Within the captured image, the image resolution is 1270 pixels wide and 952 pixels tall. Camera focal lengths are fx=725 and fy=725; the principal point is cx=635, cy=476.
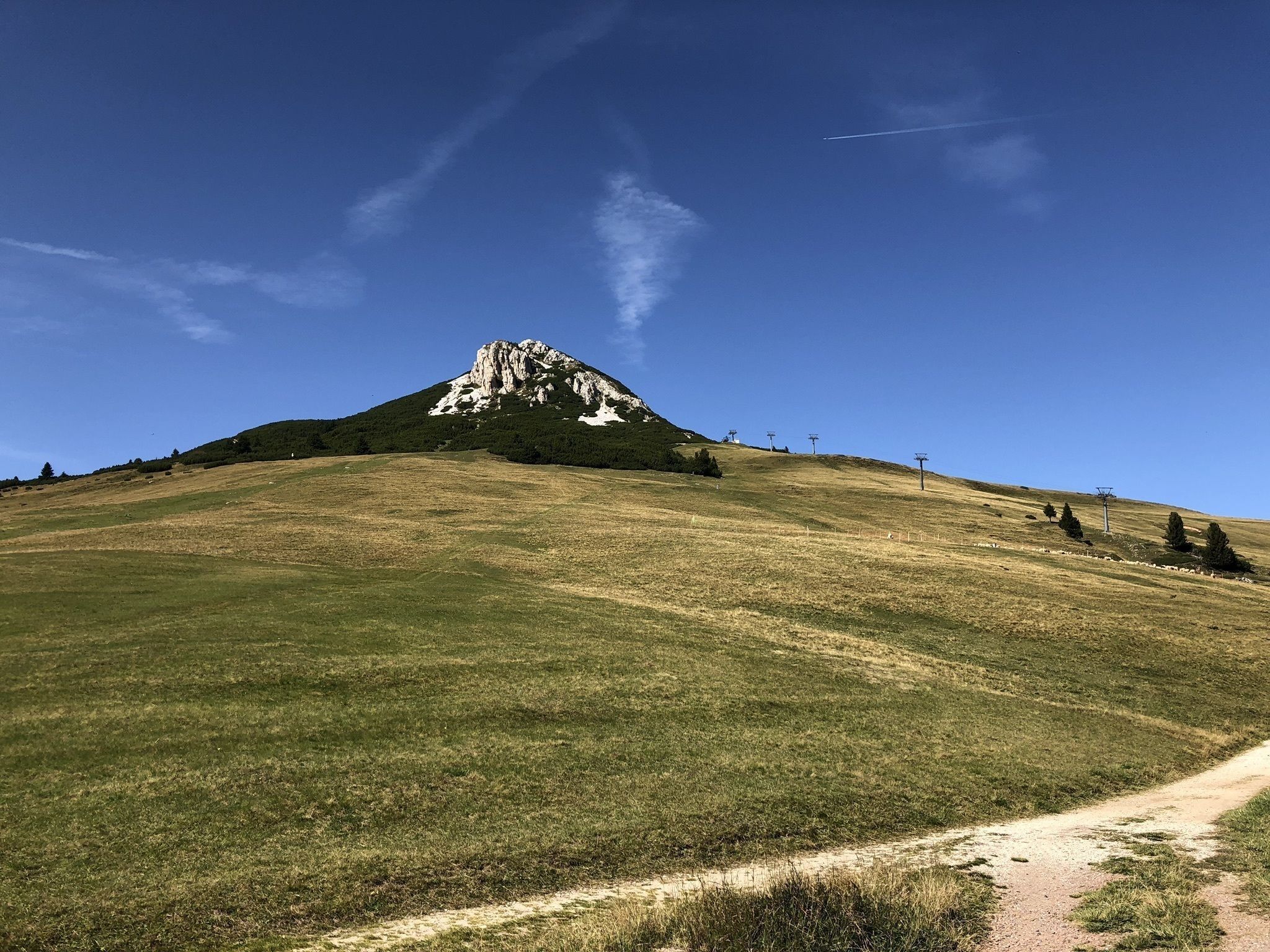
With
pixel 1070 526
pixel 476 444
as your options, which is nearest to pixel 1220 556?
pixel 1070 526

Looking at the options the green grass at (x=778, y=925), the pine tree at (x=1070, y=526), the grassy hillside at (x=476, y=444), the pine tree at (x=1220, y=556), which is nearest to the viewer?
the green grass at (x=778, y=925)

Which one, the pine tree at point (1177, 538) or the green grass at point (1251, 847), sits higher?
the pine tree at point (1177, 538)

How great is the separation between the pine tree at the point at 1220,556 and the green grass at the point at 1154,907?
8548 cm

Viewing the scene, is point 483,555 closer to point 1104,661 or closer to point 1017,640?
point 1017,640

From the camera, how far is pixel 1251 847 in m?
18.4

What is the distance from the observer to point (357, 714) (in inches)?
1050

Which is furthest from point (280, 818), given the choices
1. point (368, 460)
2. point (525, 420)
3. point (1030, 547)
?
point (525, 420)

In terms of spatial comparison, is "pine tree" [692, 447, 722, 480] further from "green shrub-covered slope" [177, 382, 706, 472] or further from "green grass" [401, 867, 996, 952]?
"green grass" [401, 867, 996, 952]

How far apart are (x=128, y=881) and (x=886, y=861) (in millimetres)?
17726

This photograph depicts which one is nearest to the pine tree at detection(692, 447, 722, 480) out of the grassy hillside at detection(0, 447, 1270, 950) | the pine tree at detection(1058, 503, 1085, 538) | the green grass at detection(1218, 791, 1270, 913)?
the pine tree at detection(1058, 503, 1085, 538)

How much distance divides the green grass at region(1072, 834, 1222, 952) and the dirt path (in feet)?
1.05

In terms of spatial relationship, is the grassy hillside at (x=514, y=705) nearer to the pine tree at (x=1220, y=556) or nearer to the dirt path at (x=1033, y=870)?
the dirt path at (x=1033, y=870)

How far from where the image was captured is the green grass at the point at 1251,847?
50.3 feet

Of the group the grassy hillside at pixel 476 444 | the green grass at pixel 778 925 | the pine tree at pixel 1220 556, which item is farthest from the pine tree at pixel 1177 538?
the green grass at pixel 778 925
